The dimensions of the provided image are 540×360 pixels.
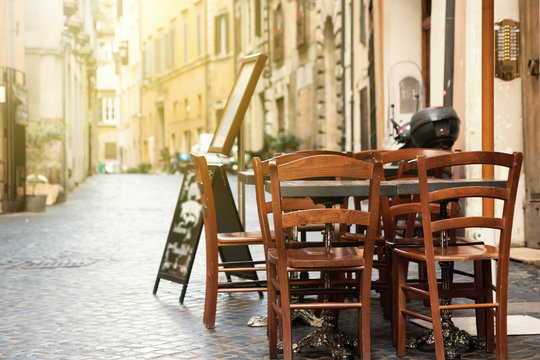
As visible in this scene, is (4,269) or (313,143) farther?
(313,143)

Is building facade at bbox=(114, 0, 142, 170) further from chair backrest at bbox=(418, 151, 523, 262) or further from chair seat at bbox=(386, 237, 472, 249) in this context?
chair backrest at bbox=(418, 151, 523, 262)

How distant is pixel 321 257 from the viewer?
4.30 m

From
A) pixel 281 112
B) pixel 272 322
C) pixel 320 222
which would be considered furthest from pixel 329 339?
pixel 281 112

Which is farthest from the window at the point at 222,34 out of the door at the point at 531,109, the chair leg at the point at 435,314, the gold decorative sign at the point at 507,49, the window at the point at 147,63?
the chair leg at the point at 435,314

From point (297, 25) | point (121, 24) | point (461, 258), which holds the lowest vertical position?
point (461, 258)

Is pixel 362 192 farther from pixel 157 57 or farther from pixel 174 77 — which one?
pixel 157 57

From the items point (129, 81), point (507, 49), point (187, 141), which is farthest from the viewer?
point (129, 81)

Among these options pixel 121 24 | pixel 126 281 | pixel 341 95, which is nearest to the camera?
pixel 126 281

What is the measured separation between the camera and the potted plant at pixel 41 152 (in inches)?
643

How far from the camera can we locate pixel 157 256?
29.3 feet

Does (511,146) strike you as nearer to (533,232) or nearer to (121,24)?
(533,232)

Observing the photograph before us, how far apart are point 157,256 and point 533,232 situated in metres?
3.76

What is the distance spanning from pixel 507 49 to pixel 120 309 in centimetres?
504

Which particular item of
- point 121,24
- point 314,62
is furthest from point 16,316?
point 121,24
